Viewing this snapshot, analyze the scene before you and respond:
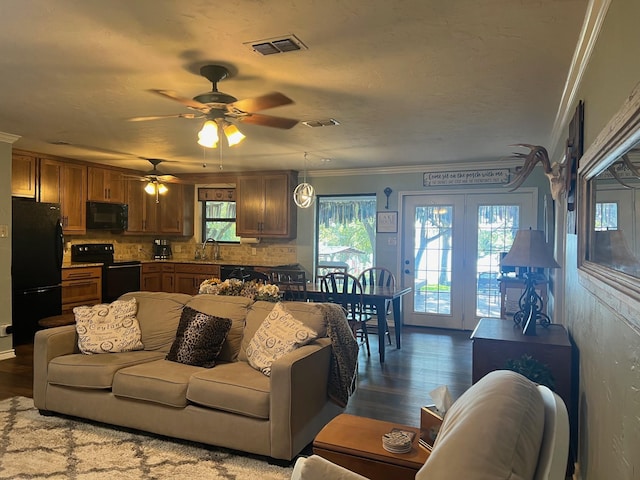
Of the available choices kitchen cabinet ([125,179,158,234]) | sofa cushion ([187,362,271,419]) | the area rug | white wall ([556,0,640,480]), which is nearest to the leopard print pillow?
sofa cushion ([187,362,271,419])

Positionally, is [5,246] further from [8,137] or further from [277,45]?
[277,45]

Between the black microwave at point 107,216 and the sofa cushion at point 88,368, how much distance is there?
144 inches

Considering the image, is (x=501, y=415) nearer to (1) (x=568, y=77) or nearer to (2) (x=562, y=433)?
(2) (x=562, y=433)

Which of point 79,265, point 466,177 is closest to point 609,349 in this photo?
point 466,177

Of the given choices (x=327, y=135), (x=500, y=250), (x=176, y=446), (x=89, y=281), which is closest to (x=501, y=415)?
(x=176, y=446)

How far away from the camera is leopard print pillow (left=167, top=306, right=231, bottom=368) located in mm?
3197

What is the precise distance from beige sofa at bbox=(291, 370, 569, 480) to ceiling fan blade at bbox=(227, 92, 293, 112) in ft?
6.54

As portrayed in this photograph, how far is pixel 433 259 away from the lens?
659 centimetres

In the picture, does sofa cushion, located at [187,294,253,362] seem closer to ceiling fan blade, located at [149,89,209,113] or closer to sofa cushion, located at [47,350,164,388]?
sofa cushion, located at [47,350,164,388]

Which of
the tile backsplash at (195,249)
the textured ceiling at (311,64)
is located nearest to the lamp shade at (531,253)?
the textured ceiling at (311,64)

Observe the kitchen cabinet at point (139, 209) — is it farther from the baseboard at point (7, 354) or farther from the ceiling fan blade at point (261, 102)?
the ceiling fan blade at point (261, 102)

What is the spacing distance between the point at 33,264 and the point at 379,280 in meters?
4.18

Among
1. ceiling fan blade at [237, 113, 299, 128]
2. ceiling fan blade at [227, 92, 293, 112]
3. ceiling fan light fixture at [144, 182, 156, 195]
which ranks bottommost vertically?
ceiling fan light fixture at [144, 182, 156, 195]

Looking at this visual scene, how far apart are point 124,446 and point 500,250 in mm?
5045
